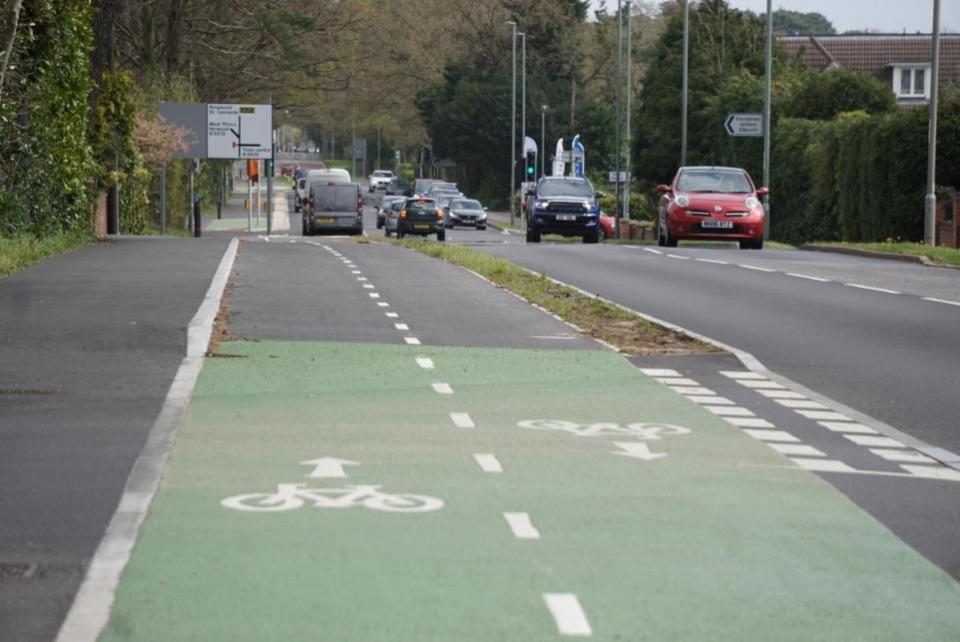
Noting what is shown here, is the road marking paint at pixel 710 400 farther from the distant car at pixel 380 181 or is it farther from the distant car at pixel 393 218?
the distant car at pixel 380 181

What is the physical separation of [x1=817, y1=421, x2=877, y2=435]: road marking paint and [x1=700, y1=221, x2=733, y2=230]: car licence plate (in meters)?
28.2

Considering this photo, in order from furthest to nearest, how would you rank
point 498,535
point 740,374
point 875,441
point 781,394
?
point 740,374 < point 781,394 < point 875,441 < point 498,535

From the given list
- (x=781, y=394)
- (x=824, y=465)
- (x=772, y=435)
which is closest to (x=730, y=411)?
(x=772, y=435)

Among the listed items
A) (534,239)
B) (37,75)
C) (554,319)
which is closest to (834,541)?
(554,319)

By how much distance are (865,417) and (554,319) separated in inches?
285

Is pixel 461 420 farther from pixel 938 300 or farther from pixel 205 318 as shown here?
pixel 938 300

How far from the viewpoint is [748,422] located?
11391 millimetres

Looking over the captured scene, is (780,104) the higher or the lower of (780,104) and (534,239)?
the higher

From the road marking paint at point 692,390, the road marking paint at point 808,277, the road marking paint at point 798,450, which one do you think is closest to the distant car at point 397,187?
the road marking paint at point 808,277

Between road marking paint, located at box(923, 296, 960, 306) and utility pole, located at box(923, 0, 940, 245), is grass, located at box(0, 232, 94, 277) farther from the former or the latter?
utility pole, located at box(923, 0, 940, 245)

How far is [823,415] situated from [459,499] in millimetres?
4275

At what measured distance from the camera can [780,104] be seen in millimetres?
67000

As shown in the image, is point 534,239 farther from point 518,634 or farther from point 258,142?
point 518,634

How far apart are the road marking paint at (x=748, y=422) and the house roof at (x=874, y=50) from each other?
103869 millimetres
